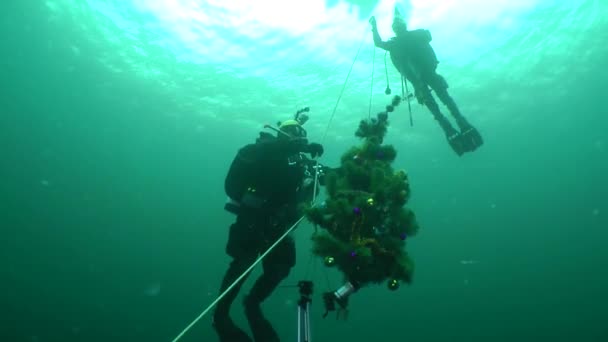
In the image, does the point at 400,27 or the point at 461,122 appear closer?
the point at 461,122

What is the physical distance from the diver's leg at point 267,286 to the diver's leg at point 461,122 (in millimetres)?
4227

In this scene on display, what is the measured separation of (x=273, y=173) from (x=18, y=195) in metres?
83.7

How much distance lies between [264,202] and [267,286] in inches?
47.4

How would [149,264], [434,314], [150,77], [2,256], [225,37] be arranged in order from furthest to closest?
[149,264]
[434,314]
[2,256]
[150,77]
[225,37]

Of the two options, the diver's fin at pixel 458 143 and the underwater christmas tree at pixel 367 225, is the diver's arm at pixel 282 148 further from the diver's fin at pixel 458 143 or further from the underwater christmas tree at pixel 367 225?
the diver's fin at pixel 458 143

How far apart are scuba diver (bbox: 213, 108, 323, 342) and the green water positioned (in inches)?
29.7

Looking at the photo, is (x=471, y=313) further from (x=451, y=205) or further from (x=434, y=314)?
(x=451, y=205)

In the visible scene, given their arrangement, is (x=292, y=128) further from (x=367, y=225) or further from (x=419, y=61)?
(x=419, y=61)

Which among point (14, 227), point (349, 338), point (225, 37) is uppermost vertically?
point (225, 37)

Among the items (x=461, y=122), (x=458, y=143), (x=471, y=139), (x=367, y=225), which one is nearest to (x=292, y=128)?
(x=367, y=225)

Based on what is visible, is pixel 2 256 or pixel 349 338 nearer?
pixel 349 338

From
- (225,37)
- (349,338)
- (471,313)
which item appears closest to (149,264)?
(349,338)

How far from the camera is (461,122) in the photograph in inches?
291

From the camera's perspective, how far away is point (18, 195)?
6762 centimetres
